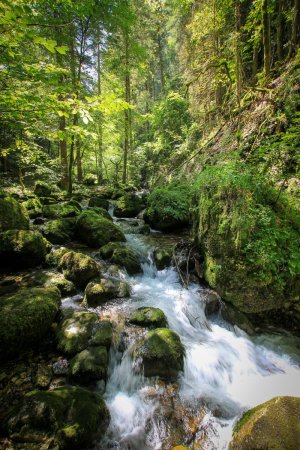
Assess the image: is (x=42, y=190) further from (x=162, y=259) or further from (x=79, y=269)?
(x=162, y=259)

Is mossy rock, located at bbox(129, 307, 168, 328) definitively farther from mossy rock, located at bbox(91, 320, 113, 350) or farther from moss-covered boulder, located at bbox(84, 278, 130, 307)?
moss-covered boulder, located at bbox(84, 278, 130, 307)

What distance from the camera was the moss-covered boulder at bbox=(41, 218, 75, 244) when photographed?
25.0 ft

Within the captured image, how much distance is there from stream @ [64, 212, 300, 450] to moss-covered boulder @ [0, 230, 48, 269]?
247 centimetres

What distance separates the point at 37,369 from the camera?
11.9ft

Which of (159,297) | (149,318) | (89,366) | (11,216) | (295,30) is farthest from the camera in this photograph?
(295,30)

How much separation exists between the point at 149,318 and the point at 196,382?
1.28 m

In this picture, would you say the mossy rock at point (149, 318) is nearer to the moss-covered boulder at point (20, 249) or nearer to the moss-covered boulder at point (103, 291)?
the moss-covered boulder at point (103, 291)

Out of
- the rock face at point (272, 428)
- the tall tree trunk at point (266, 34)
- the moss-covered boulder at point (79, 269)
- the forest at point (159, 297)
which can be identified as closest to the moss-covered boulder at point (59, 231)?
the forest at point (159, 297)

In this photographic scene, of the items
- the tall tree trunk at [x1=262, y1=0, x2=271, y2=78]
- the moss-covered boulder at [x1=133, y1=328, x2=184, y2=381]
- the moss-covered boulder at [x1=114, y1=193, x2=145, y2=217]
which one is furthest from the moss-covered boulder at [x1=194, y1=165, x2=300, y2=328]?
the moss-covered boulder at [x1=114, y1=193, x2=145, y2=217]

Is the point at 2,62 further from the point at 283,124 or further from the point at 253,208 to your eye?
the point at 283,124

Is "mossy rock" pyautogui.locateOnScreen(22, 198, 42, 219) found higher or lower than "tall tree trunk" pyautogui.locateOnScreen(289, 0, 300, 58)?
lower

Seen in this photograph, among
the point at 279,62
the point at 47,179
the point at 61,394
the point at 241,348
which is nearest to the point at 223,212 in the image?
the point at 241,348

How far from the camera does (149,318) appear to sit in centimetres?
464

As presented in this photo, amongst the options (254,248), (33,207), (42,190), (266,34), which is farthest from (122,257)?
(266,34)
